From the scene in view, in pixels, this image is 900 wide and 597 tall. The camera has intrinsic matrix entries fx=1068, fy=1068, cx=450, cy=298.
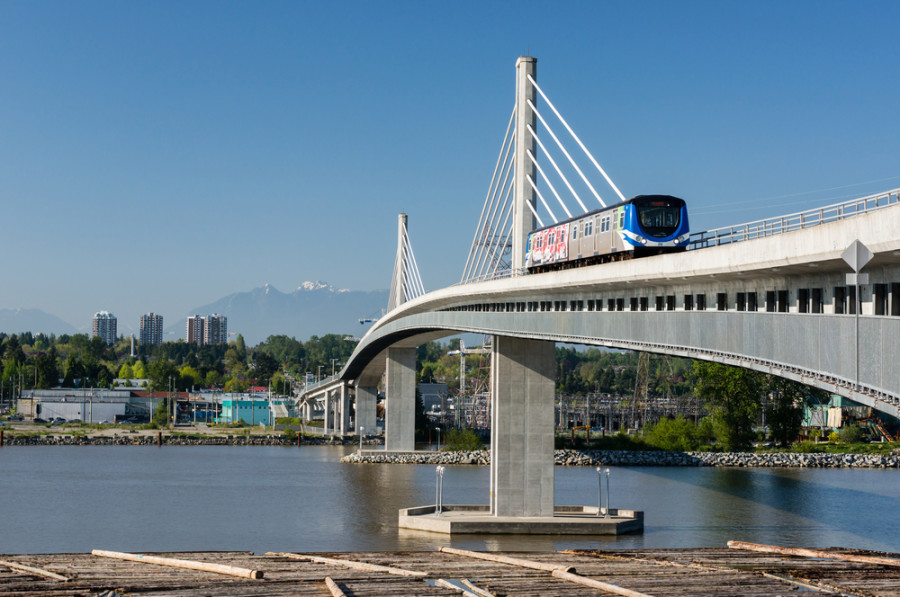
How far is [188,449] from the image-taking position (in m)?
104

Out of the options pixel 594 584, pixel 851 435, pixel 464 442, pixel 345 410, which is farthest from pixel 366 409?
pixel 594 584

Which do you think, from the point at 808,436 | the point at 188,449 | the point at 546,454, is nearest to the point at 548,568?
the point at 546,454

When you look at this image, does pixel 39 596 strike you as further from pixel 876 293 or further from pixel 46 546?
pixel 46 546

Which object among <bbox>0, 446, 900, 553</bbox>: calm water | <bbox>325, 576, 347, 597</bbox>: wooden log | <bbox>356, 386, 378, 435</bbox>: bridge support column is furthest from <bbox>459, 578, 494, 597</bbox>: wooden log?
<bbox>356, 386, 378, 435</bbox>: bridge support column

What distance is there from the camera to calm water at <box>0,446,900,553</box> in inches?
1619

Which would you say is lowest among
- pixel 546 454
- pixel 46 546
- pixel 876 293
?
pixel 46 546

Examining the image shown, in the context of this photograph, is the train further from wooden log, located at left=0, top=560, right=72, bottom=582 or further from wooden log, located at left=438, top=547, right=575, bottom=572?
wooden log, located at left=0, top=560, right=72, bottom=582

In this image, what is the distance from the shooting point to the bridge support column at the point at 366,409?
11653 cm

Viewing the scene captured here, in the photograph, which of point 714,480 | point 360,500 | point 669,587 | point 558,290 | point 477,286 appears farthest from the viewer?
point 714,480

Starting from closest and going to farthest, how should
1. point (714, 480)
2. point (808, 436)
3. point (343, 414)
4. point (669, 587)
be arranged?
point (669, 587) < point (714, 480) < point (808, 436) < point (343, 414)

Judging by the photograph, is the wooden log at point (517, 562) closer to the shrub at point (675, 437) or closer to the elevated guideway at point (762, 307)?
the elevated guideway at point (762, 307)

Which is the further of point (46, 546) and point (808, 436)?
point (808, 436)

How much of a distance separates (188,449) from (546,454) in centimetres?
6512

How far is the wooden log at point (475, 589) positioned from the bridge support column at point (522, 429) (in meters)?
22.8
